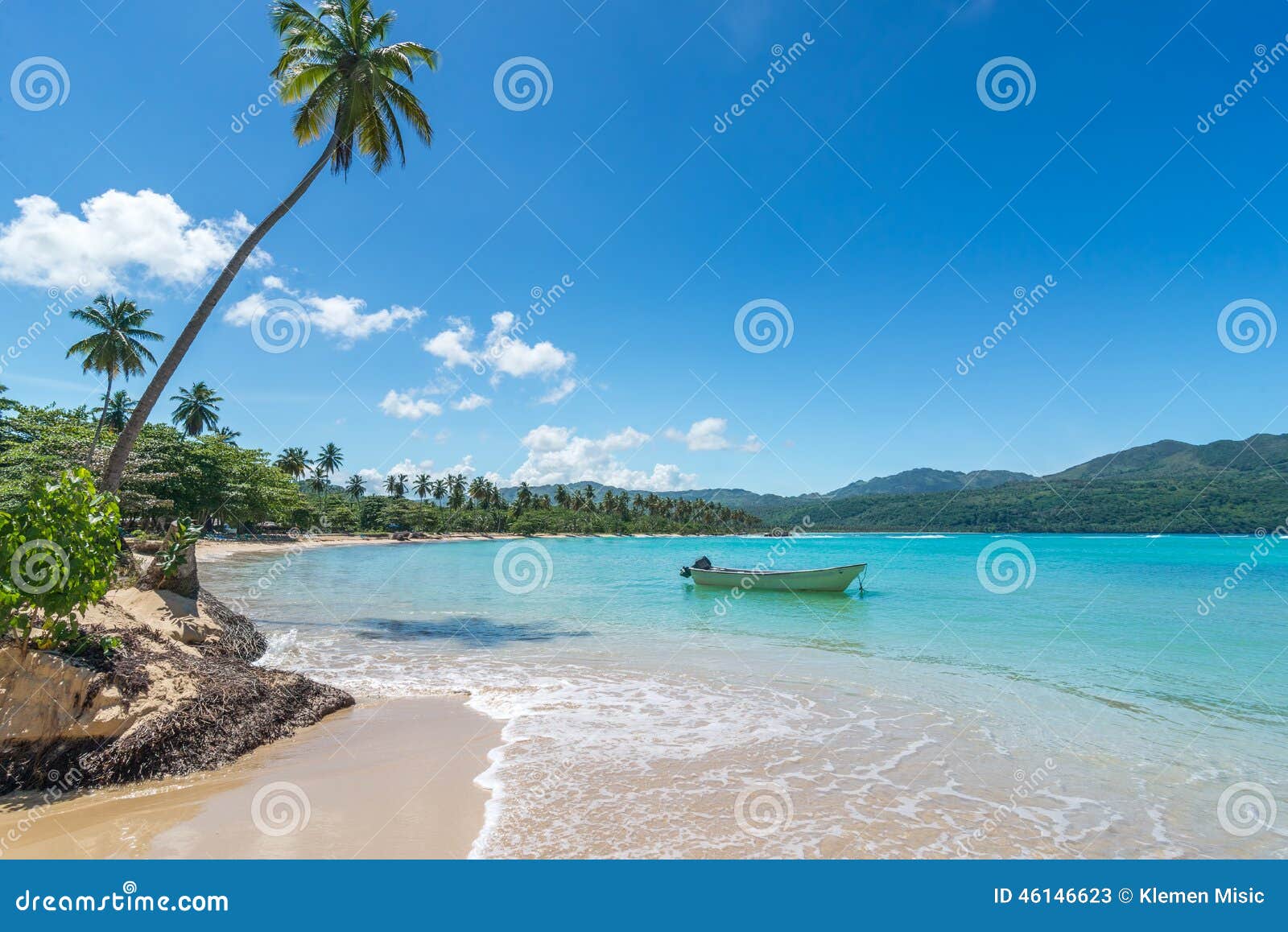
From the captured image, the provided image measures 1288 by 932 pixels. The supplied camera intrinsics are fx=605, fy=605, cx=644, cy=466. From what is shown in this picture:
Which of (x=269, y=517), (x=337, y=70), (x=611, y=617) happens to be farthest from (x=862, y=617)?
(x=269, y=517)

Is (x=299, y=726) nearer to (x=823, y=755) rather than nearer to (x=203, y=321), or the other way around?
(x=823, y=755)

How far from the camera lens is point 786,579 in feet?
98.2

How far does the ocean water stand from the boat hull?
3863 mm

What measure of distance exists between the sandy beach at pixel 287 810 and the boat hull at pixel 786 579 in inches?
921

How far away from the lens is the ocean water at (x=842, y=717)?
582cm

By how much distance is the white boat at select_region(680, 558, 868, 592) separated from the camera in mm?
28953
